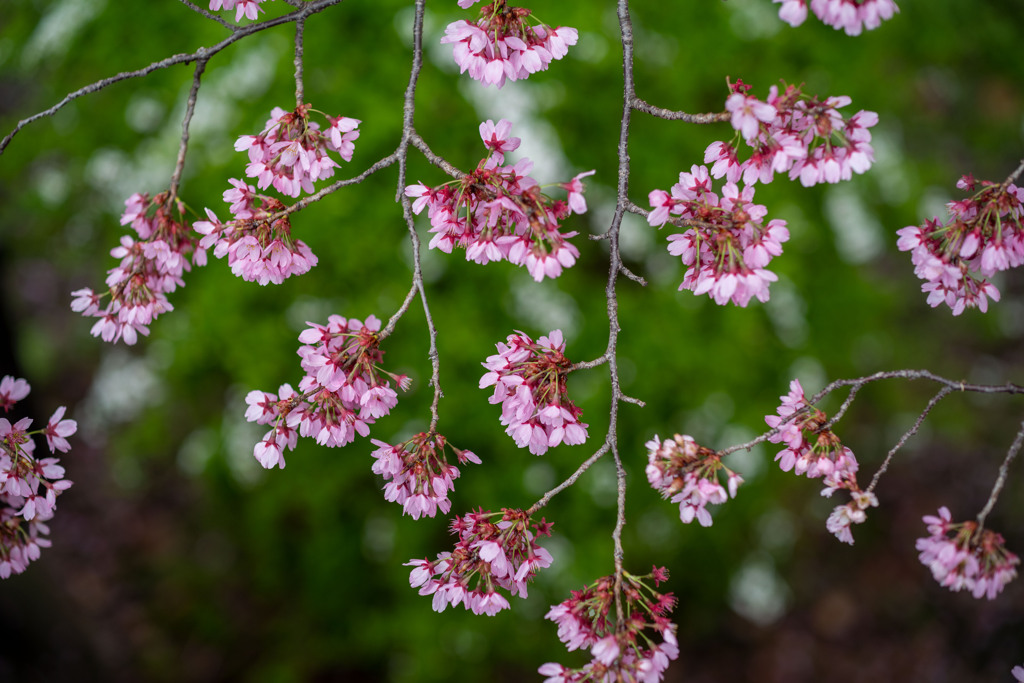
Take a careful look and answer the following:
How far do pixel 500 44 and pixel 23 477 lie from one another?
1.18 metres

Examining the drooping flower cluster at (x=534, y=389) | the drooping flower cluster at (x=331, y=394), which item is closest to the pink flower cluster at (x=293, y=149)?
the drooping flower cluster at (x=331, y=394)

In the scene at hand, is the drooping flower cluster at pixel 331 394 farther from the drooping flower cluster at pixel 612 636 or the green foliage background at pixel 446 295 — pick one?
the green foliage background at pixel 446 295

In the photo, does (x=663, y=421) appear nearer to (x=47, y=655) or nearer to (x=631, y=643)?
(x=631, y=643)

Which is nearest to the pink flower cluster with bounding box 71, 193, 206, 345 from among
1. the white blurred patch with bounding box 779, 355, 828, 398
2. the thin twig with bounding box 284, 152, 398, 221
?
the thin twig with bounding box 284, 152, 398, 221

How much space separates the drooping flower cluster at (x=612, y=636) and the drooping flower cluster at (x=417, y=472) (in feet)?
0.90

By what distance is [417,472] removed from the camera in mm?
1189

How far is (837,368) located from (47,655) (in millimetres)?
3213

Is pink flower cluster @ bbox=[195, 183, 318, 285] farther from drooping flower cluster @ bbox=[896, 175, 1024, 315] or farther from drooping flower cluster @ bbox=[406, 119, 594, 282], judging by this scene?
drooping flower cluster @ bbox=[896, 175, 1024, 315]

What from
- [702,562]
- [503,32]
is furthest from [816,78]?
[702,562]

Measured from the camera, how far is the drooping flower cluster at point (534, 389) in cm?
114

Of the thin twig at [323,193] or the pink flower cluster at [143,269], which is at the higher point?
the pink flower cluster at [143,269]

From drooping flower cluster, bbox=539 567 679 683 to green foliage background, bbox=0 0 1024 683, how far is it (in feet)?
3.70

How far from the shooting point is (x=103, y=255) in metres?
2.55

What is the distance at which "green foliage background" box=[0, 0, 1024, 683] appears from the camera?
219 cm
